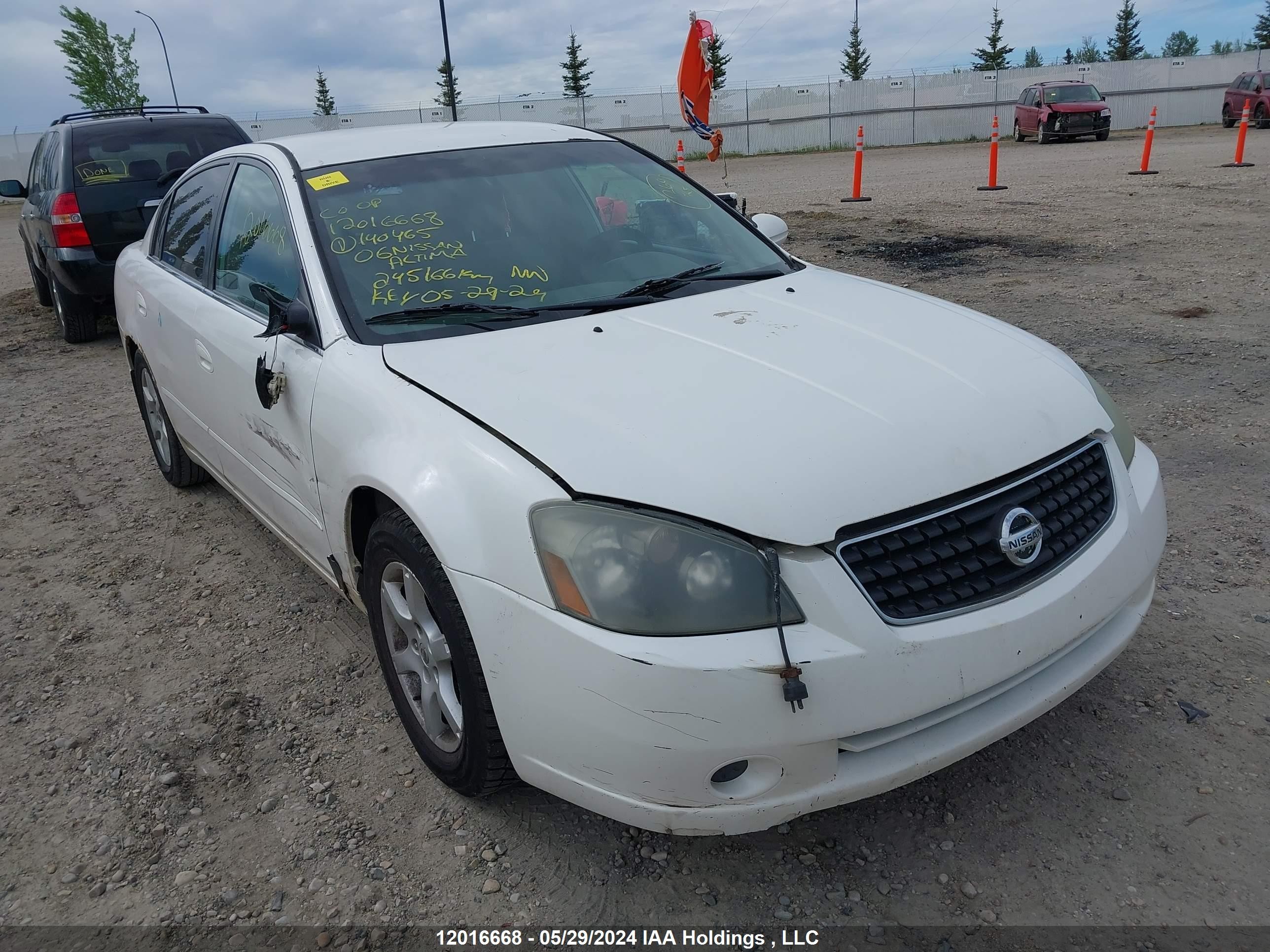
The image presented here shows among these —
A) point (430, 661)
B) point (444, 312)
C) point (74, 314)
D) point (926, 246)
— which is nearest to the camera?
point (430, 661)

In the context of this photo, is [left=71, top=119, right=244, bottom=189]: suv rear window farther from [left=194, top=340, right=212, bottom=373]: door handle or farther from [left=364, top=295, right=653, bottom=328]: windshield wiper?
[left=364, top=295, right=653, bottom=328]: windshield wiper

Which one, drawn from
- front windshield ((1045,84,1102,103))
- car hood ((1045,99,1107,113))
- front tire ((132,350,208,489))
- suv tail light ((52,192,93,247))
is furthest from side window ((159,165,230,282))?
front windshield ((1045,84,1102,103))

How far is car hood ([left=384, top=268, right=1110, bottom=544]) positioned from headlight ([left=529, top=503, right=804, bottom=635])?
0.05 metres

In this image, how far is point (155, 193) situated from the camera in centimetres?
791

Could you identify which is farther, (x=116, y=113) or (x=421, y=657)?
(x=116, y=113)

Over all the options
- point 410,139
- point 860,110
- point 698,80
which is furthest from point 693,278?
point 860,110

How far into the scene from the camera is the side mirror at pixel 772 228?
3.71m

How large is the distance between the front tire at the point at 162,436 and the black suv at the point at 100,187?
3.44m

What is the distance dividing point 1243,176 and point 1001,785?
16.1m

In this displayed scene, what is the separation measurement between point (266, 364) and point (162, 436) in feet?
7.17

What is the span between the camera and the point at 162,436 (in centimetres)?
473

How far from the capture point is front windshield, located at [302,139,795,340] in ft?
9.25

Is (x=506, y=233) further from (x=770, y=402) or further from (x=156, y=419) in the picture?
(x=156, y=419)

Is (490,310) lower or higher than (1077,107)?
higher
